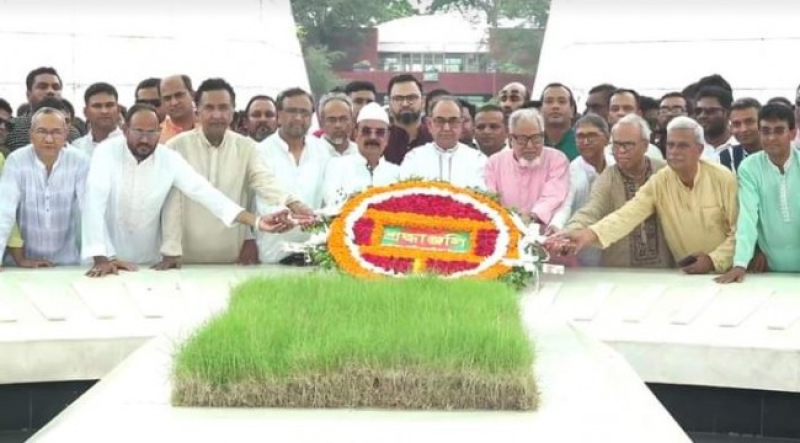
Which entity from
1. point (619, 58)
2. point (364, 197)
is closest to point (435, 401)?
point (364, 197)

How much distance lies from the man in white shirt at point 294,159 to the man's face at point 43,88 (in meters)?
1.73

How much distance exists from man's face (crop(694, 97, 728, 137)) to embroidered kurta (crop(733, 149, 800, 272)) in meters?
1.12

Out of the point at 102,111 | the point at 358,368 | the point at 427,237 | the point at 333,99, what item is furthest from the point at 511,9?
the point at 358,368

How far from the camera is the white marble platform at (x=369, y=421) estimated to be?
320 centimetres

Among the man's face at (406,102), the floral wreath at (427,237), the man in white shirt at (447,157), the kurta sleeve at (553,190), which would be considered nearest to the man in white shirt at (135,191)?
the floral wreath at (427,237)

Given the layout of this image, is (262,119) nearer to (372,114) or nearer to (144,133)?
(372,114)

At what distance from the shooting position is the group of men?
6.20m

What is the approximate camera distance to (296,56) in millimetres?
16812

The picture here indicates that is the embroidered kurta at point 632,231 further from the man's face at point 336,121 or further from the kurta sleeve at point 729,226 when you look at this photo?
the man's face at point 336,121

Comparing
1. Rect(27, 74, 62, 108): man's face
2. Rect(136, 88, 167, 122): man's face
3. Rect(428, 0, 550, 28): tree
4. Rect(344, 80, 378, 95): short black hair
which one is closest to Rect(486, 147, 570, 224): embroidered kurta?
Result: Rect(344, 80, 378, 95): short black hair

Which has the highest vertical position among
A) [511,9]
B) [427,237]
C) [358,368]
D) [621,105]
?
[511,9]

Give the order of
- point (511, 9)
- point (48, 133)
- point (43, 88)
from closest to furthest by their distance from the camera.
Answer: point (48, 133), point (43, 88), point (511, 9)

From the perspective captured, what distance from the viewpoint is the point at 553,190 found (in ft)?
21.2

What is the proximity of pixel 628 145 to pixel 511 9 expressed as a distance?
26795 mm
